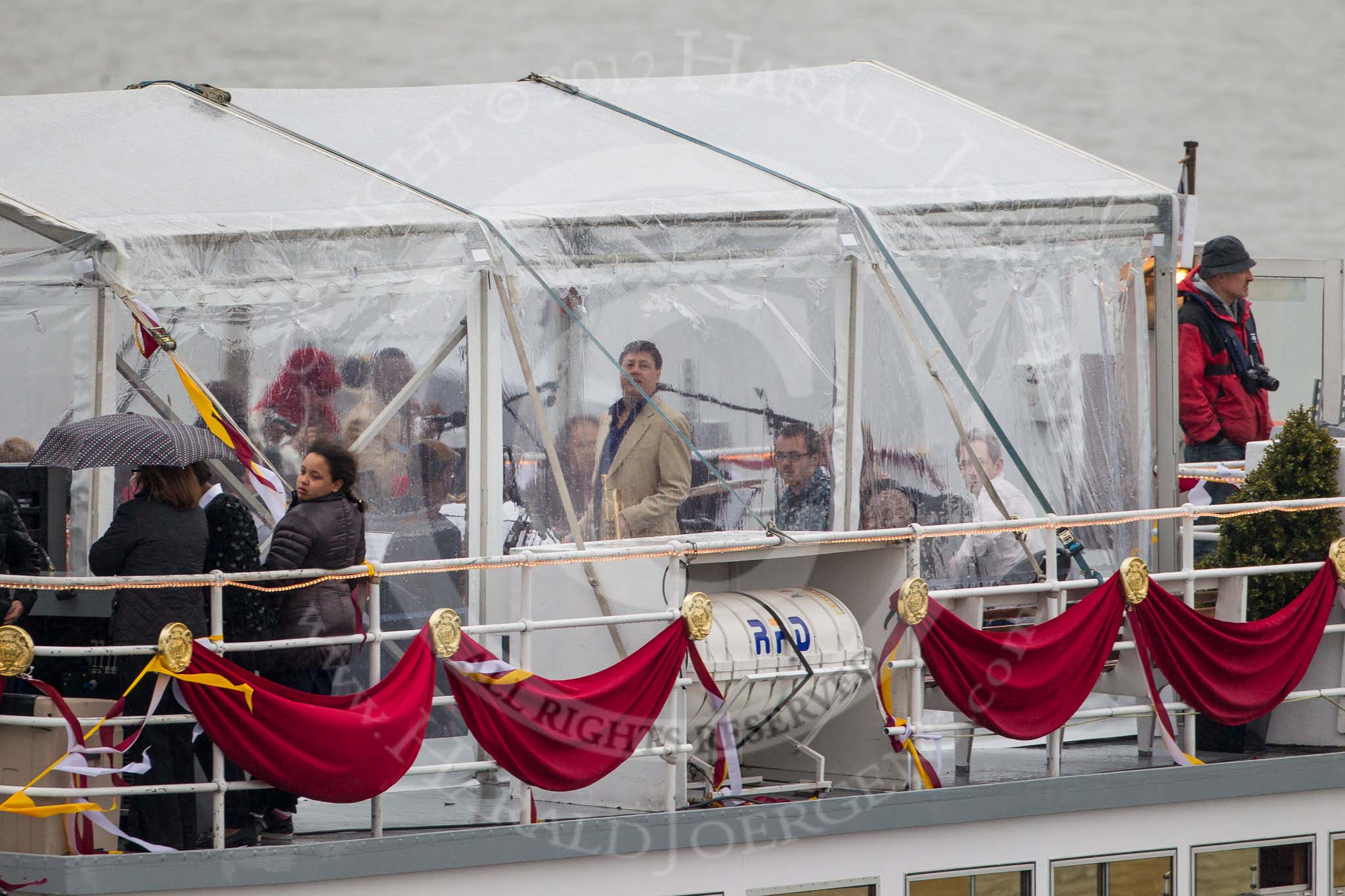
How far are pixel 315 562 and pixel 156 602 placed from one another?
23.6 inches

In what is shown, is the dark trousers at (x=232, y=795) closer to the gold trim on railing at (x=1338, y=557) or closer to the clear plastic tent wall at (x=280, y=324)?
the clear plastic tent wall at (x=280, y=324)

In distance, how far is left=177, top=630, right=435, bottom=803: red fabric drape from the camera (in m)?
5.77

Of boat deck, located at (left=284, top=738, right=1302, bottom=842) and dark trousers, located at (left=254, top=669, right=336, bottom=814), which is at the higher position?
dark trousers, located at (left=254, top=669, right=336, bottom=814)

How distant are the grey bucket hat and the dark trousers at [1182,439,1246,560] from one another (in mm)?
983

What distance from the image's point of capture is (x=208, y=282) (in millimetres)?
6918

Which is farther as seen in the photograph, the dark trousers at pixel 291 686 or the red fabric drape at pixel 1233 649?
the red fabric drape at pixel 1233 649

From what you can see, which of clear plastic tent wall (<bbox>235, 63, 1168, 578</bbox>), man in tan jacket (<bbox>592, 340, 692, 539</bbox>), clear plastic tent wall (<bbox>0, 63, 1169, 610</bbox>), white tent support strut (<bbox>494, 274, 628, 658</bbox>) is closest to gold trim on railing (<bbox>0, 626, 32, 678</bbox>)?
clear plastic tent wall (<bbox>0, 63, 1169, 610</bbox>)

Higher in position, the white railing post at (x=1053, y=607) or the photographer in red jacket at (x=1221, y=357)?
the photographer in red jacket at (x=1221, y=357)

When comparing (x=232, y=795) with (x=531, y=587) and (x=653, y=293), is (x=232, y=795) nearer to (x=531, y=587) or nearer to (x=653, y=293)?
(x=531, y=587)

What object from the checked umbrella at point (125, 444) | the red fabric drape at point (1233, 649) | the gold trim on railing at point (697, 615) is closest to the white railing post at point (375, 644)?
the checked umbrella at point (125, 444)

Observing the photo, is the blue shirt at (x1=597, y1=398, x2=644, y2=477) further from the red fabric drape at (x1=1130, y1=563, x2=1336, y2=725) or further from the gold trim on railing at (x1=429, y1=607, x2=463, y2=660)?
the red fabric drape at (x1=1130, y1=563, x2=1336, y2=725)

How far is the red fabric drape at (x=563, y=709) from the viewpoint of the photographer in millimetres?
6137

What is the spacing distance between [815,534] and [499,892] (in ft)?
5.85

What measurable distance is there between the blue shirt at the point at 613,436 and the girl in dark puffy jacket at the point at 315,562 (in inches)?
46.0
